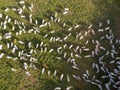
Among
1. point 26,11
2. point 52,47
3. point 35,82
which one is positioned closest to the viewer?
point 35,82

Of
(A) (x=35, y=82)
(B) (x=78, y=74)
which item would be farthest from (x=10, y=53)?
(B) (x=78, y=74)

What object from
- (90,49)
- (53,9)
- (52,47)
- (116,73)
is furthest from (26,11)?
(116,73)

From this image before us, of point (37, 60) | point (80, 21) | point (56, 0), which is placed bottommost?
point (37, 60)

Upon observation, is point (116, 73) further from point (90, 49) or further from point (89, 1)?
point (89, 1)

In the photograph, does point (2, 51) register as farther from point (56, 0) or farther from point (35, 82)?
point (56, 0)

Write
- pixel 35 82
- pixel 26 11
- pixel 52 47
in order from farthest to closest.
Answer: pixel 26 11 → pixel 52 47 → pixel 35 82

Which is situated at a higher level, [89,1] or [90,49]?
[89,1]

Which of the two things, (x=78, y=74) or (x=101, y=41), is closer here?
(x=78, y=74)
